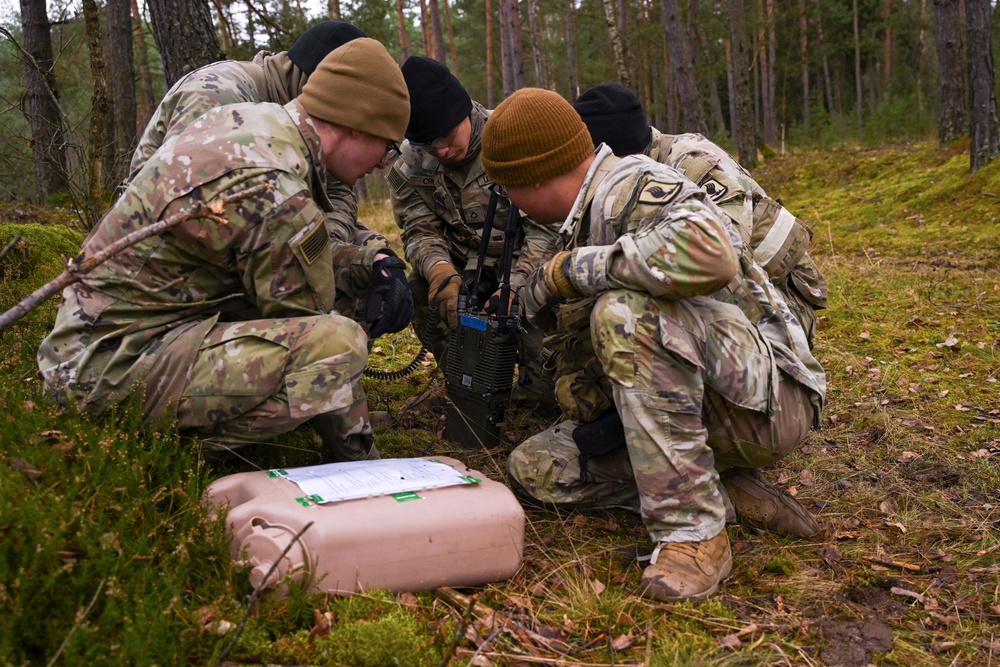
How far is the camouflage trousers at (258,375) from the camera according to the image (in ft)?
9.21

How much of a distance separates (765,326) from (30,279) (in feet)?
14.0

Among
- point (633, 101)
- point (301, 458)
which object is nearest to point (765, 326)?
point (633, 101)

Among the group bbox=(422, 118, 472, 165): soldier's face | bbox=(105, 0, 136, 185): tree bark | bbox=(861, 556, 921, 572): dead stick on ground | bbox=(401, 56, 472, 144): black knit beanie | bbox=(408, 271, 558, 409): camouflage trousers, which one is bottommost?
bbox=(861, 556, 921, 572): dead stick on ground

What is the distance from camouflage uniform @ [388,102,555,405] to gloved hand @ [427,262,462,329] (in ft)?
0.53

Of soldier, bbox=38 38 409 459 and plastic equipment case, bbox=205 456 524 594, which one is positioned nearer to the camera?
plastic equipment case, bbox=205 456 524 594

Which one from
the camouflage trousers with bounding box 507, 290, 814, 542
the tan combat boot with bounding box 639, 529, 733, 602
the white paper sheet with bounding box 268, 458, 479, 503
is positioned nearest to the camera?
the white paper sheet with bounding box 268, 458, 479, 503

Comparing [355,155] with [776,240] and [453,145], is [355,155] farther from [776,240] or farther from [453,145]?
[776,240]

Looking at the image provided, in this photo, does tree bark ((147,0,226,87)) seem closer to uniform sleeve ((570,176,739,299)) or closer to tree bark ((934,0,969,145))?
uniform sleeve ((570,176,739,299))

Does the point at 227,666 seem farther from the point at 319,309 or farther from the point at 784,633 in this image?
the point at 784,633

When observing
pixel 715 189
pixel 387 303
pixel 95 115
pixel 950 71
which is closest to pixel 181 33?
pixel 95 115

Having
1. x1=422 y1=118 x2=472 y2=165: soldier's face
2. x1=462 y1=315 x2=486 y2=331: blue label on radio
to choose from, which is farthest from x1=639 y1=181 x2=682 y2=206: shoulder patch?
x1=422 y1=118 x2=472 y2=165: soldier's face

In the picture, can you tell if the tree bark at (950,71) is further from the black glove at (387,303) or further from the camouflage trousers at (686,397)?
the black glove at (387,303)

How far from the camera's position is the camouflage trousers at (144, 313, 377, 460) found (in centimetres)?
281

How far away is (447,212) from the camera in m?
4.70
